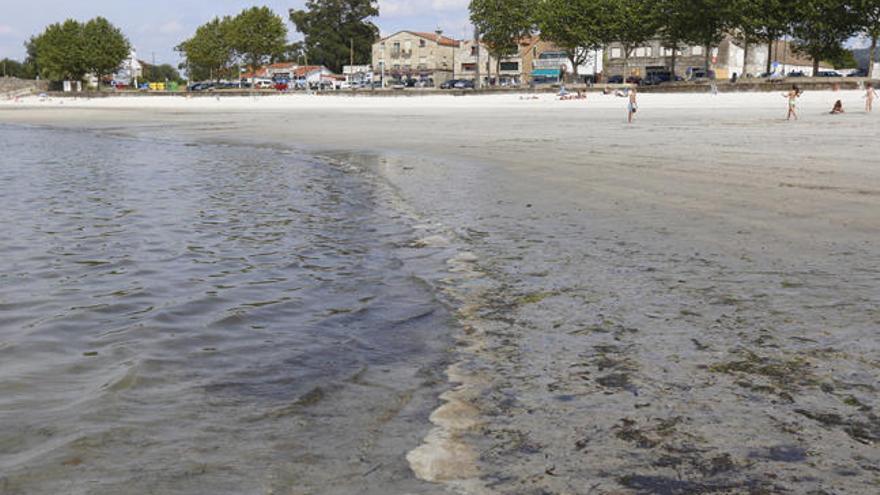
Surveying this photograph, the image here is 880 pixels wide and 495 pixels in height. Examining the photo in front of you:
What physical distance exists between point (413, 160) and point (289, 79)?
119 meters

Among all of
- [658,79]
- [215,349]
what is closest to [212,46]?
[658,79]

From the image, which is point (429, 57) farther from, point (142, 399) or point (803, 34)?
point (142, 399)

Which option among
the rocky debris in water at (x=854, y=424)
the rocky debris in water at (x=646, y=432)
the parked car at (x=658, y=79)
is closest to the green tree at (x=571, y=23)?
the parked car at (x=658, y=79)

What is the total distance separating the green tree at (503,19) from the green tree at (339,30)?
47.9m

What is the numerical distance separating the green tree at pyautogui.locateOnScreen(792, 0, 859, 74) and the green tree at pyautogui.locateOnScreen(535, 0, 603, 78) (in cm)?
1931

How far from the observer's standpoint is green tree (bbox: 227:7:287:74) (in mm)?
117125

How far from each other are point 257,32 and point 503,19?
42.2 metres

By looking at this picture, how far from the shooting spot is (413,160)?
1967cm

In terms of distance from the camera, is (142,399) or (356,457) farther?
(142,399)

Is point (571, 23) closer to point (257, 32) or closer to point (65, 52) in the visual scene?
point (257, 32)

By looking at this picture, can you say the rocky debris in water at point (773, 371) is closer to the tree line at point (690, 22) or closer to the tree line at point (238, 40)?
the tree line at point (690, 22)

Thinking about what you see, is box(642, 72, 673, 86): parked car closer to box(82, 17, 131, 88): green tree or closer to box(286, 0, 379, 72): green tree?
box(286, 0, 379, 72): green tree

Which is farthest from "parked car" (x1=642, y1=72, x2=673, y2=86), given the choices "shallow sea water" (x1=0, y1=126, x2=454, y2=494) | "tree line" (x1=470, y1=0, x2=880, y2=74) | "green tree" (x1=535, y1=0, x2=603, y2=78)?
"shallow sea water" (x1=0, y1=126, x2=454, y2=494)

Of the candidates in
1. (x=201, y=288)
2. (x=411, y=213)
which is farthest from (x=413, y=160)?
(x=201, y=288)
